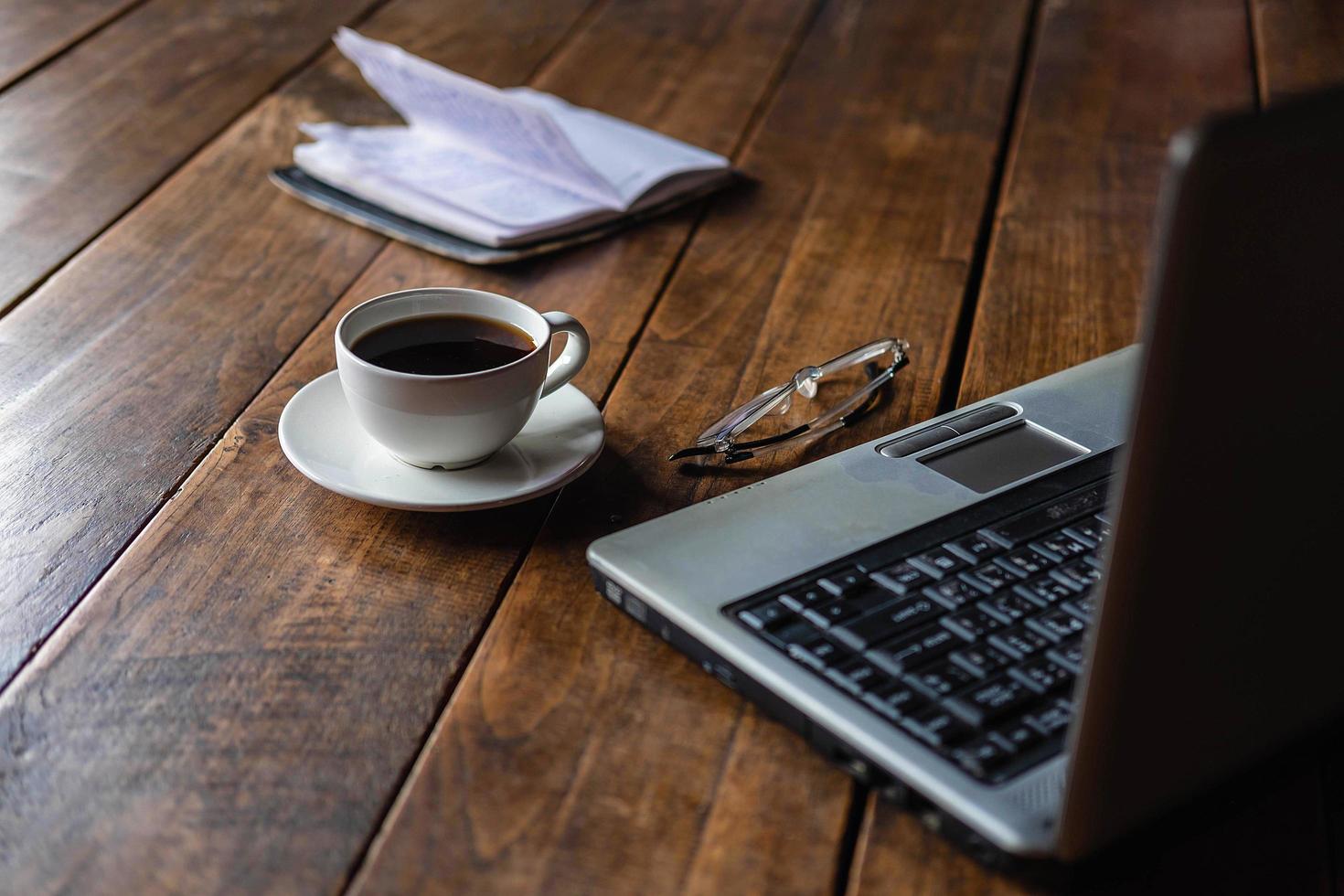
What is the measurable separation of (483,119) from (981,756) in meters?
0.86

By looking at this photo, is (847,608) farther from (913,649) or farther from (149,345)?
(149,345)

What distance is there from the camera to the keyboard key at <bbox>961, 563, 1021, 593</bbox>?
63 centimetres

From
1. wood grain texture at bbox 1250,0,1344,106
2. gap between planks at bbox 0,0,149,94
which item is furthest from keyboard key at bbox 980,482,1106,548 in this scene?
gap between planks at bbox 0,0,149,94

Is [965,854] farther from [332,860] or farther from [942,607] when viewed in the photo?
[332,860]

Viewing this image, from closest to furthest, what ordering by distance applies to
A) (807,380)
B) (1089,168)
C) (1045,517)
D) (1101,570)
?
(1101,570)
(1045,517)
(807,380)
(1089,168)

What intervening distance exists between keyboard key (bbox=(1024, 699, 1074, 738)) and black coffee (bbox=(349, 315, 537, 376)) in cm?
39

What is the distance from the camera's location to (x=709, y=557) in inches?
26.0

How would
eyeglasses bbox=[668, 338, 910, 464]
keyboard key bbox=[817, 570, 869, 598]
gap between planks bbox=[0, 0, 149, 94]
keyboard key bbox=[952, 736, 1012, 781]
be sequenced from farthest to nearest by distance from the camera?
gap between planks bbox=[0, 0, 149, 94] → eyeglasses bbox=[668, 338, 910, 464] → keyboard key bbox=[817, 570, 869, 598] → keyboard key bbox=[952, 736, 1012, 781]

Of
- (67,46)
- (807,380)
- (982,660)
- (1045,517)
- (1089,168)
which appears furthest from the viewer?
(67,46)

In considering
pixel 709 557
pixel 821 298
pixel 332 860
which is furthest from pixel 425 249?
pixel 332 860

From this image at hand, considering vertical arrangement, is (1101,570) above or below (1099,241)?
above

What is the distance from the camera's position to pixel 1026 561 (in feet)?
2.12

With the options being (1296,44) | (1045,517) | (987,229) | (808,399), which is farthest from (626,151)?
(1296,44)

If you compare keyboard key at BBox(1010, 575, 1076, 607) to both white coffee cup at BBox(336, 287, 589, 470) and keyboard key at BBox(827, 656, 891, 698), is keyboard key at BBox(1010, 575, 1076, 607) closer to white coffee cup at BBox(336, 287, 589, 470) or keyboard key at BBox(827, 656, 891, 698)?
keyboard key at BBox(827, 656, 891, 698)
